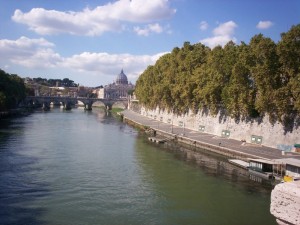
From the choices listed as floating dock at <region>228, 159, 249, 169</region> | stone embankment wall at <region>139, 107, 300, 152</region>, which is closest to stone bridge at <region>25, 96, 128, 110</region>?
stone embankment wall at <region>139, 107, 300, 152</region>

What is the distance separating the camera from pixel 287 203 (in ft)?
Answer: 47.3

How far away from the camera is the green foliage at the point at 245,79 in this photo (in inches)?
1452

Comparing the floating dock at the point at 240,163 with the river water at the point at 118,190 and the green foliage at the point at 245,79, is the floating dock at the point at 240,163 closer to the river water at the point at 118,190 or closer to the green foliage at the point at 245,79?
the river water at the point at 118,190

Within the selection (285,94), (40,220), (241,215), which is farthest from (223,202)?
(285,94)

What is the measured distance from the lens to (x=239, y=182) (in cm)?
2867

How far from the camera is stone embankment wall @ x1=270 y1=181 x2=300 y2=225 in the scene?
1406cm

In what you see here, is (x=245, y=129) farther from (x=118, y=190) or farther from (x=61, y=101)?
(x=61, y=101)

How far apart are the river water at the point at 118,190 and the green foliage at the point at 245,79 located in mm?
10716

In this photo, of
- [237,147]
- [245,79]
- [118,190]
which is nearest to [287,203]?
[118,190]

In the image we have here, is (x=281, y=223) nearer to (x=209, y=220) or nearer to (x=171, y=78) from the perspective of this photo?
(x=209, y=220)

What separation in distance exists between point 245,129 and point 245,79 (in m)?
6.74

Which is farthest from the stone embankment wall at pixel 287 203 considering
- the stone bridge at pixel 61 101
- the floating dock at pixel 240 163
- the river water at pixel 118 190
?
the stone bridge at pixel 61 101

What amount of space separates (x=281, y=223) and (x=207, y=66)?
137 feet

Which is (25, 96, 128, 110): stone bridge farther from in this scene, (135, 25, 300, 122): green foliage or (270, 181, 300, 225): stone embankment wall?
(270, 181, 300, 225): stone embankment wall
